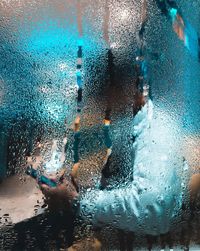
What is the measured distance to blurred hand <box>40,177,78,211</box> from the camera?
6.19ft

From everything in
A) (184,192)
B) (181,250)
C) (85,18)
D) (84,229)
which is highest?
(85,18)

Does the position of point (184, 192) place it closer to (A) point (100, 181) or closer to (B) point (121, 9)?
(A) point (100, 181)

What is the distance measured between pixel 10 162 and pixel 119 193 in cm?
50

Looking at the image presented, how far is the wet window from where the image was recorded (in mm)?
1876

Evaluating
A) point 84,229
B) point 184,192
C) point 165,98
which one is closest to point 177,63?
point 165,98

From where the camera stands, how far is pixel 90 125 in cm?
193

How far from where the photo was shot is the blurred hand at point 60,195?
1888mm

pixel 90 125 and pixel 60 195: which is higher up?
pixel 90 125

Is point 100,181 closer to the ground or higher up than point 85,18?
closer to the ground

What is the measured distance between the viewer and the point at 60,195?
1.90m

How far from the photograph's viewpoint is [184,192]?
2.03 m

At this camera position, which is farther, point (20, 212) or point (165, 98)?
point (165, 98)

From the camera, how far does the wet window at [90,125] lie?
6.15 ft

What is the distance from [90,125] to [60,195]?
0.34 metres
